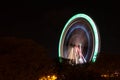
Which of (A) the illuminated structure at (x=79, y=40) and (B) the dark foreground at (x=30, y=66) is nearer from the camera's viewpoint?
(B) the dark foreground at (x=30, y=66)

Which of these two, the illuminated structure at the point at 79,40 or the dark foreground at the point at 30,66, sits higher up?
the illuminated structure at the point at 79,40

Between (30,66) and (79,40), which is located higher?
(79,40)

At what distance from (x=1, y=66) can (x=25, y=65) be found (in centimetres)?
234

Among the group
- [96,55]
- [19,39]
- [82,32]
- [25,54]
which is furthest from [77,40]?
[25,54]

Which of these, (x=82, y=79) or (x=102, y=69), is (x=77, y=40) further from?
(x=82, y=79)

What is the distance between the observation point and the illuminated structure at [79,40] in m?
50.0

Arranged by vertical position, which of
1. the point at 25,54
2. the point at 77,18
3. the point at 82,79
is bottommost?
the point at 82,79

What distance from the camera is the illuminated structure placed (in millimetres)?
49984

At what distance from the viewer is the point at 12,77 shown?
114ft

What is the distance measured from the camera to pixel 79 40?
57.3m

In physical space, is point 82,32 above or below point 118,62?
above

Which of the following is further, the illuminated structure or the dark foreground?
the illuminated structure

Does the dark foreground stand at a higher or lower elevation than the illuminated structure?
lower

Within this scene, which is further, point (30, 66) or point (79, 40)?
point (79, 40)
